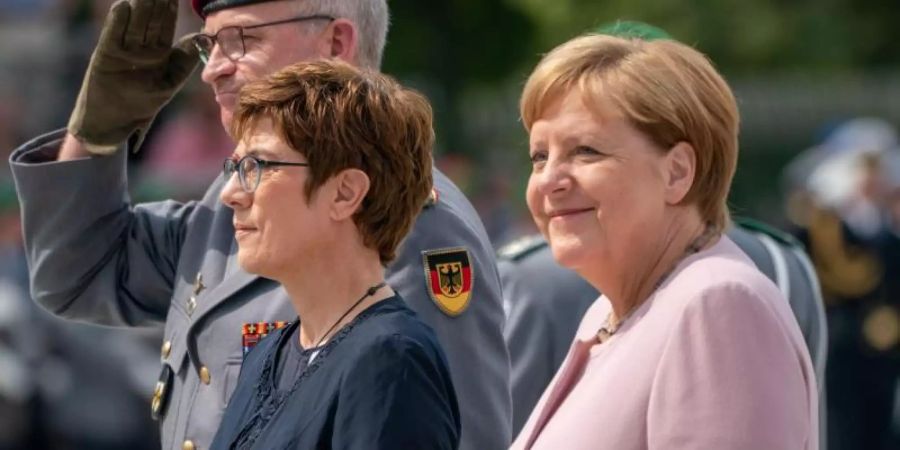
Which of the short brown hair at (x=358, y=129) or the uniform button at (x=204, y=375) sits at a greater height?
the short brown hair at (x=358, y=129)

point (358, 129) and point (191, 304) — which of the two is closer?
point (358, 129)

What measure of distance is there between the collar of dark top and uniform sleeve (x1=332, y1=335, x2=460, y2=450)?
1.31 m

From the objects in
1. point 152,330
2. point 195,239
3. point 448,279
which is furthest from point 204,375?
point 152,330

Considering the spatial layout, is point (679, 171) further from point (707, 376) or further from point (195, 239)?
point (195, 239)

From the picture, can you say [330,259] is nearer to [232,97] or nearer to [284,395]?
[284,395]

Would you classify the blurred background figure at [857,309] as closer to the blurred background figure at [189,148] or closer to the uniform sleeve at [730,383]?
the blurred background figure at [189,148]

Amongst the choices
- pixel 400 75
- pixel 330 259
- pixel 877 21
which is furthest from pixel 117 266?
pixel 877 21

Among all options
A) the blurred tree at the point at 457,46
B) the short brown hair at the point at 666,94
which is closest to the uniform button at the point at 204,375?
the short brown hair at the point at 666,94

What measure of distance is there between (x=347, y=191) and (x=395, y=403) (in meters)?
0.48

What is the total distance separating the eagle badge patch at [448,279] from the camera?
4.19m

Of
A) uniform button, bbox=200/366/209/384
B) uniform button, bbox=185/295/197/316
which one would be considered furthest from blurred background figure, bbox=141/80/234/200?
uniform button, bbox=200/366/209/384

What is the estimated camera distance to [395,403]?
11.0ft

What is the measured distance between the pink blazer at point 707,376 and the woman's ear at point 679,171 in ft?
0.39

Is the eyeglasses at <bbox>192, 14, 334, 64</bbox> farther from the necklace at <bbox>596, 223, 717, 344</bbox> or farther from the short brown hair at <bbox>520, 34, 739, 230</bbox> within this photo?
the necklace at <bbox>596, 223, 717, 344</bbox>
